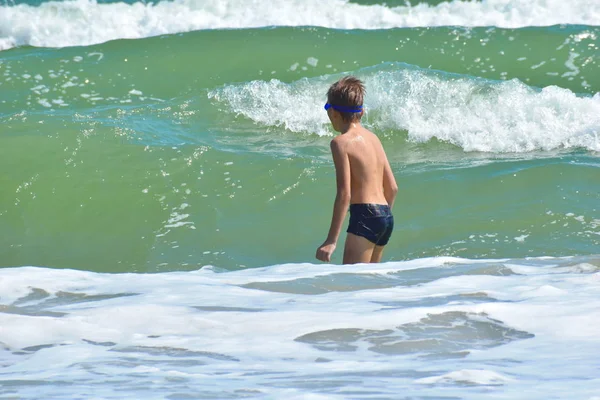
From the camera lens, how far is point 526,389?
9.23 feet

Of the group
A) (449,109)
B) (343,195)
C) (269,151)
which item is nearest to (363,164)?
(343,195)

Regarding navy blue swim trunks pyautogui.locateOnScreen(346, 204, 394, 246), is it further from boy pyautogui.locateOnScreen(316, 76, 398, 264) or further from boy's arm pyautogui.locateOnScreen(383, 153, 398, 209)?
boy's arm pyautogui.locateOnScreen(383, 153, 398, 209)

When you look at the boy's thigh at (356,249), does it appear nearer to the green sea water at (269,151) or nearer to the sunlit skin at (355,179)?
the sunlit skin at (355,179)

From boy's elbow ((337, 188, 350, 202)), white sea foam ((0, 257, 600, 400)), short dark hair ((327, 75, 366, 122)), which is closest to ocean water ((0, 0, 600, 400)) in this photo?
white sea foam ((0, 257, 600, 400))

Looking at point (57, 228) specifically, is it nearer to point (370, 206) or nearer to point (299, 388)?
point (370, 206)

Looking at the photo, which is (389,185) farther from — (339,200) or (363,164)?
(339,200)

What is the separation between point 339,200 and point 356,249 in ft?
1.29

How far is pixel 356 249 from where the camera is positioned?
17.6ft

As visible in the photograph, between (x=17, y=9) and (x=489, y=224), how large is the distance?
38.9 feet

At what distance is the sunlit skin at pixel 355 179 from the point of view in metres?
5.14

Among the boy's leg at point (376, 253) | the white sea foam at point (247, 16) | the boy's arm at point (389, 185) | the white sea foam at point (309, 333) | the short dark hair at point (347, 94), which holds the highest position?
the white sea foam at point (247, 16)

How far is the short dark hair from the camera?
16.8 ft

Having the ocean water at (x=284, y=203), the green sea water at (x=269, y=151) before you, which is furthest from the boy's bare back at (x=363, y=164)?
the green sea water at (x=269, y=151)

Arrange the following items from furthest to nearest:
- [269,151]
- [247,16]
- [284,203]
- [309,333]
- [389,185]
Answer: [247,16]
[269,151]
[284,203]
[389,185]
[309,333]
